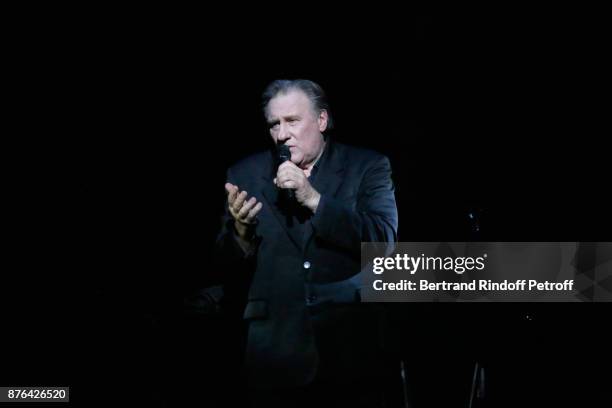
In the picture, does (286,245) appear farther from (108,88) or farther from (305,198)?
(108,88)

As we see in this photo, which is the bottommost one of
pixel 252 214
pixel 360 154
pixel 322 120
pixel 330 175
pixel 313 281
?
pixel 313 281

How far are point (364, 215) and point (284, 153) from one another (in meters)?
0.37

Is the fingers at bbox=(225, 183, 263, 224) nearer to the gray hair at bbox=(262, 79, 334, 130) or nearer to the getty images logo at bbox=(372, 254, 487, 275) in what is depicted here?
the gray hair at bbox=(262, 79, 334, 130)

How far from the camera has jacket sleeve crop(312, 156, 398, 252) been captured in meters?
2.35

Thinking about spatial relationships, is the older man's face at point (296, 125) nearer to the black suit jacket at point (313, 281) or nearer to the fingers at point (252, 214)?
the black suit jacket at point (313, 281)

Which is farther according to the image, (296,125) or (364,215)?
(296,125)

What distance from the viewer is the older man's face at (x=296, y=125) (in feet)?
8.98

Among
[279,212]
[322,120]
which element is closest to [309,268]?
[279,212]

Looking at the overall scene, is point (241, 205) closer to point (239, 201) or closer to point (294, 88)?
point (239, 201)

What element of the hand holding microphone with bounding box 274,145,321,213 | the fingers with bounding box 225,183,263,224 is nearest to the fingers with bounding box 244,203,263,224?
the fingers with bounding box 225,183,263,224

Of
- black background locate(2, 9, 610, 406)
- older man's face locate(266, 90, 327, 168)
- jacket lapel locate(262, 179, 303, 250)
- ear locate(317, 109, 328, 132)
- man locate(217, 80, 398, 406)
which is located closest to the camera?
man locate(217, 80, 398, 406)

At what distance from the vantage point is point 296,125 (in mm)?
2750

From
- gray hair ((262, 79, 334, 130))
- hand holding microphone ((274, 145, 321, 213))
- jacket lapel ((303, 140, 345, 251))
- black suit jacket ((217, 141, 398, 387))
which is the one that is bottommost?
black suit jacket ((217, 141, 398, 387))

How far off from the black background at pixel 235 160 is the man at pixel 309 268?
52cm
